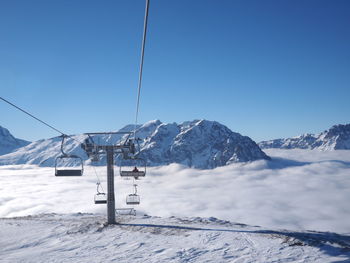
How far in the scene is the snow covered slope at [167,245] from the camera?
16.2 metres

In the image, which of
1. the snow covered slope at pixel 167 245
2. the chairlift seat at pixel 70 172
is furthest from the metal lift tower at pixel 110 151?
the chairlift seat at pixel 70 172

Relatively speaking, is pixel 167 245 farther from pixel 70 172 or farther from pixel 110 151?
pixel 110 151

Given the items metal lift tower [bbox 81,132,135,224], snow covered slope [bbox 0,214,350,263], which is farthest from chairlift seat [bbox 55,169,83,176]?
snow covered slope [bbox 0,214,350,263]

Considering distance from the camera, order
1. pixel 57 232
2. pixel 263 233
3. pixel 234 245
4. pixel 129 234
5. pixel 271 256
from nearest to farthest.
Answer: pixel 271 256 → pixel 234 245 → pixel 263 233 → pixel 129 234 → pixel 57 232

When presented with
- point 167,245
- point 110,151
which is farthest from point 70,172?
point 167,245

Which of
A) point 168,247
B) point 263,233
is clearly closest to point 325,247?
point 263,233

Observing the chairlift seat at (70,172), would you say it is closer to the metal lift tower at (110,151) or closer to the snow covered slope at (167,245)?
the metal lift tower at (110,151)

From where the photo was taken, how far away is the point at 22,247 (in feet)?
70.3

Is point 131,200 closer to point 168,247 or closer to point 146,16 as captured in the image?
point 168,247

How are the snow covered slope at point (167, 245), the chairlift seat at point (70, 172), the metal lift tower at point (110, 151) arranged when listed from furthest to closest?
the metal lift tower at point (110, 151) < the chairlift seat at point (70, 172) < the snow covered slope at point (167, 245)

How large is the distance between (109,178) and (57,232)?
21.7 ft

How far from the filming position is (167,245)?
19.4 m

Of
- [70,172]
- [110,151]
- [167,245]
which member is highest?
[110,151]

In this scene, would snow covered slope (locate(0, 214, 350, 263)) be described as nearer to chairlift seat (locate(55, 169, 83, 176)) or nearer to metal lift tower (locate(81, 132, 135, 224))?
metal lift tower (locate(81, 132, 135, 224))
